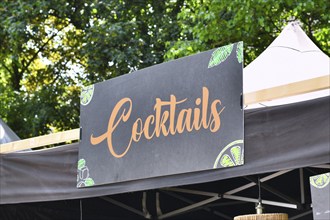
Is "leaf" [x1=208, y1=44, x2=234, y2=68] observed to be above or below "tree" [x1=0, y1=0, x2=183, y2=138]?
below

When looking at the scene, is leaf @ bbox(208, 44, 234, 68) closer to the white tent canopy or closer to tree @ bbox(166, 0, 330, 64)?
the white tent canopy

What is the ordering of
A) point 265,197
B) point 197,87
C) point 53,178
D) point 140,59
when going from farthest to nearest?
point 140,59, point 265,197, point 53,178, point 197,87

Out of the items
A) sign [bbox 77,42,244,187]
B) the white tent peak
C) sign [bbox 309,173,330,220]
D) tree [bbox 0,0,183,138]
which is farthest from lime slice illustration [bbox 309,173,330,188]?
tree [bbox 0,0,183,138]

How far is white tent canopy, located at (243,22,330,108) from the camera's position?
539 centimetres

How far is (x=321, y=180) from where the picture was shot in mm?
3346

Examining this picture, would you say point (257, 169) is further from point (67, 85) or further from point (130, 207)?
point (67, 85)

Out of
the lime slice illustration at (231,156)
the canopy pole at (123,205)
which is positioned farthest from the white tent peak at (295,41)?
the lime slice illustration at (231,156)

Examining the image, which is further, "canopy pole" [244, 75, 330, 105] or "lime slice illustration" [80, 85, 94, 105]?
"lime slice illustration" [80, 85, 94, 105]

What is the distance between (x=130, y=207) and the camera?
5586 mm

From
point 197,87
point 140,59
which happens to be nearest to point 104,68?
point 140,59

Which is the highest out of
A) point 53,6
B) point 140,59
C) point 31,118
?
point 53,6

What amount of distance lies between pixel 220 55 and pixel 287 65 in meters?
1.89

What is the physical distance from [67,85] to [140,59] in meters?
2.22

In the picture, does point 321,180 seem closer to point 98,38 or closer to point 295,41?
point 295,41
